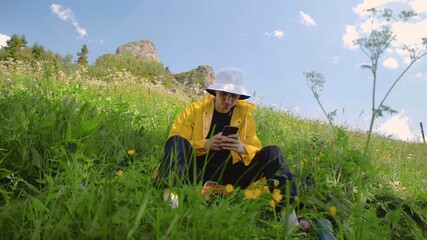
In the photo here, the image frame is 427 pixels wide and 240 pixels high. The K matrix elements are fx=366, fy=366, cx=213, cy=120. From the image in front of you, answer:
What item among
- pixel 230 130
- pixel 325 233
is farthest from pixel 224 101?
pixel 325 233

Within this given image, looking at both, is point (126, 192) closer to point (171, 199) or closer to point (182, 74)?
point (171, 199)

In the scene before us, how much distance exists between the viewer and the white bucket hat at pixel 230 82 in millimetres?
3129

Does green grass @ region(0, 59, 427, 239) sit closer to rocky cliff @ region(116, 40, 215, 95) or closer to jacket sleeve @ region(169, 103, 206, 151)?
jacket sleeve @ region(169, 103, 206, 151)

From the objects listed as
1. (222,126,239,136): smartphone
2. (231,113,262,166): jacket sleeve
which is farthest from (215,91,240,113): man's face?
(222,126,239,136): smartphone

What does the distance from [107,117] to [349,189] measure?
2.67 m

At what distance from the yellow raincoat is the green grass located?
0.39 metres

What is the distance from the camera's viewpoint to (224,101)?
3.25m

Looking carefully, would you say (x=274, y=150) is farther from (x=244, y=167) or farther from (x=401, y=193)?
(x=401, y=193)

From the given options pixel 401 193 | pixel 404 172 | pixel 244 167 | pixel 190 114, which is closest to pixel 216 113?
pixel 190 114

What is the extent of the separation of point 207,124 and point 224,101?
0.26 meters

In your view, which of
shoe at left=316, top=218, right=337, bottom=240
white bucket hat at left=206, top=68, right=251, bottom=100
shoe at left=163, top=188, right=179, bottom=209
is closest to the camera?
shoe at left=163, top=188, right=179, bottom=209

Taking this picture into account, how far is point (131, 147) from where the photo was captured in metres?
3.82

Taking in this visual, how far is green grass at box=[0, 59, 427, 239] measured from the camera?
152cm

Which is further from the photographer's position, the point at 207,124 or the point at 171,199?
the point at 207,124
